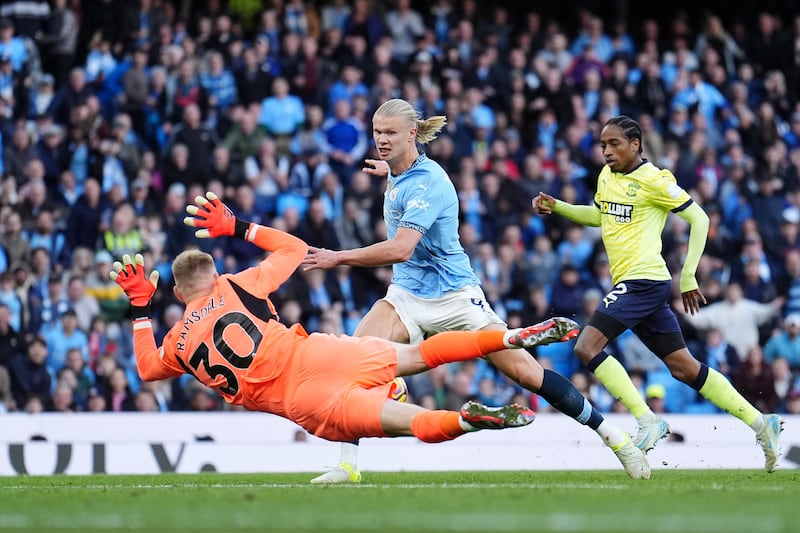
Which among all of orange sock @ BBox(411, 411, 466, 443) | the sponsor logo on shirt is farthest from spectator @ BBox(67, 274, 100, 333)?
orange sock @ BBox(411, 411, 466, 443)

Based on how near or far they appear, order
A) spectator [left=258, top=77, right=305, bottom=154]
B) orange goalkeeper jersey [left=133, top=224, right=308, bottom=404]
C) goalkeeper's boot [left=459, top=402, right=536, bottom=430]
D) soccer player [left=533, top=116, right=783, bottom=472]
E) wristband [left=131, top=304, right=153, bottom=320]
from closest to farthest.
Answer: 1. goalkeeper's boot [left=459, top=402, right=536, bottom=430]
2. orange goalkeeper jersey [left=133, top=224, right=308, bottom=404]
3. wristband [left=131, top=304, right=153, bottom=320]
4. soccer player [left=533, top=116, right=783, bottom=472]
5. spectator [left=258, top=77, right=305, bottom=154]

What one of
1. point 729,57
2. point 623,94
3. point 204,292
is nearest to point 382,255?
point 204,292

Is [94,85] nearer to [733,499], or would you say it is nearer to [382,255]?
[382,255]

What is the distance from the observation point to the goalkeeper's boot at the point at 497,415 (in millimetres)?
8406

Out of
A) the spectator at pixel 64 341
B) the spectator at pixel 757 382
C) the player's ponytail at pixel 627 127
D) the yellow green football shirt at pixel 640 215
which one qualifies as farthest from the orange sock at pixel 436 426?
the spectator at pixel 757 382

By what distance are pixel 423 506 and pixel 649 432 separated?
3537 millimetres

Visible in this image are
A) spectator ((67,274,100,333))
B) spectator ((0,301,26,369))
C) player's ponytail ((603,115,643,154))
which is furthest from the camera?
spectator ((67,274,100,333))

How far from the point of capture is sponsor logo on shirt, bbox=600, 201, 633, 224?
1109 cm

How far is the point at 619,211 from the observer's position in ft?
36.5

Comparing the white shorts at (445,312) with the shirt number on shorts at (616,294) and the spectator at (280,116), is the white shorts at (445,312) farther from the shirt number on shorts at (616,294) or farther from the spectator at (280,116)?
the spectator at (280,116)

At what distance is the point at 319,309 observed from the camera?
18047 mm

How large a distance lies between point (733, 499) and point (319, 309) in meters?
10.4

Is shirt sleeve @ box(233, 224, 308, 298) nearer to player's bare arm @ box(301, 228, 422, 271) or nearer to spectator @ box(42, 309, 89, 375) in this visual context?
player's bare arm @ box(301, 228, 422, 271)

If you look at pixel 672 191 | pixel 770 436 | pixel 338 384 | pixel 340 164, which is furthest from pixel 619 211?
pixel 340 164
